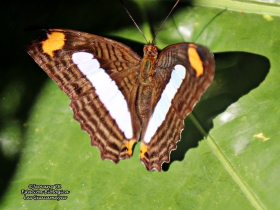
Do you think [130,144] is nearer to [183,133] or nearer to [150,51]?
[183,133]

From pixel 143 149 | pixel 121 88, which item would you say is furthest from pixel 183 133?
pixel 121 88

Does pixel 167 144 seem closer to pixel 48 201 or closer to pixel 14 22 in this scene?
pixel 48 201

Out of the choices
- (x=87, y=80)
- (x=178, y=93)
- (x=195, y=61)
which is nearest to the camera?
(x=195, y=61)

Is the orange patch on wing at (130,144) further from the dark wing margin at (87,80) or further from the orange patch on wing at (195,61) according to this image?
the orange patch on wing at (195,61)

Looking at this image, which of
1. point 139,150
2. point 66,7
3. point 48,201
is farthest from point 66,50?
point 48,201

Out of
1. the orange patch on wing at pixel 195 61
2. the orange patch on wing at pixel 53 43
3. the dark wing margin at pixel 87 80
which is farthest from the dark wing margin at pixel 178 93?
the orange patch on wing at pixel 53 43

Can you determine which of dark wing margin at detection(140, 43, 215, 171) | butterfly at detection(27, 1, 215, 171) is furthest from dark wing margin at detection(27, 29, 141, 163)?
dark wing margin at detection(140, 43, 215, 171)

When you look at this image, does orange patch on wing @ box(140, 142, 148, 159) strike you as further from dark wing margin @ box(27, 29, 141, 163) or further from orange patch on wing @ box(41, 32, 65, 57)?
orange patch on wing @ box(41, 32, 65, 57)
